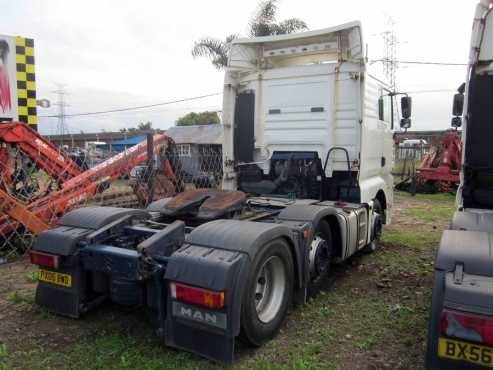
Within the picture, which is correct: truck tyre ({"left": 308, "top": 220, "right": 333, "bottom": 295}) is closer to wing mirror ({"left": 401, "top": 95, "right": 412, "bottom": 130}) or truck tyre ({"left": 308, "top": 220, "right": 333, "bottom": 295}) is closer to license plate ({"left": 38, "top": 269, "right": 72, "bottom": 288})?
license plate ({"left": 38, "top": 269, "right": 72, "bottom": 288})

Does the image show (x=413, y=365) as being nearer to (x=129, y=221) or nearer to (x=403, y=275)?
(x=403, y=275)

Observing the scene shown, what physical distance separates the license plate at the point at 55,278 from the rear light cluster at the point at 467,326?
305cm

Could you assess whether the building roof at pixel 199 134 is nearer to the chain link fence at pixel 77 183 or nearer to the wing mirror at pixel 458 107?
the chain link fence at pixel 77 183

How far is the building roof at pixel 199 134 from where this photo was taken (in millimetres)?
19203

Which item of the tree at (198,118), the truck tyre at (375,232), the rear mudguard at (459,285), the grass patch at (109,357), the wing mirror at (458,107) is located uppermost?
the tree at (198,118)

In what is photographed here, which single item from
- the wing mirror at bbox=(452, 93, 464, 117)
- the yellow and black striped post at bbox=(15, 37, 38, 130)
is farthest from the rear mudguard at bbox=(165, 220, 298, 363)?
the yellow and black striped post at bbox=(15, 37, 38, 130)

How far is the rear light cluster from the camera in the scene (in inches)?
87.4

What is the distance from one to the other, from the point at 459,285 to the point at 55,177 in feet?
21.7

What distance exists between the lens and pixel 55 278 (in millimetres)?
3834

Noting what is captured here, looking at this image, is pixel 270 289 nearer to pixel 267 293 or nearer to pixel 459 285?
pixel 267 293

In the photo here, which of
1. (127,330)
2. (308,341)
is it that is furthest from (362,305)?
(127,330)

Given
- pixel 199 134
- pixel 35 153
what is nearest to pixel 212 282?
pixel 35 153

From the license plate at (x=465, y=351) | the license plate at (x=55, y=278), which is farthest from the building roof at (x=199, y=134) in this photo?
the license plate at (x=465, y=351)

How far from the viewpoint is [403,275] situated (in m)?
5.39
